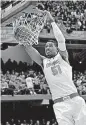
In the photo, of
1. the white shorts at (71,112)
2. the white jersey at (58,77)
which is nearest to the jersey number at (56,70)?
the white jersey at (58,77)

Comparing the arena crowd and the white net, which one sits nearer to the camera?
the white net

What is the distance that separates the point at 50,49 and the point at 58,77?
437 millimetres

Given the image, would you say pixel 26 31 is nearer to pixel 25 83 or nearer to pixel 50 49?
pixel 50 49

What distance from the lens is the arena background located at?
62.4 ft

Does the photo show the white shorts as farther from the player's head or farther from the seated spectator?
the seated spectator

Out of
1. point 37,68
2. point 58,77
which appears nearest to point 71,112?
point 58,77

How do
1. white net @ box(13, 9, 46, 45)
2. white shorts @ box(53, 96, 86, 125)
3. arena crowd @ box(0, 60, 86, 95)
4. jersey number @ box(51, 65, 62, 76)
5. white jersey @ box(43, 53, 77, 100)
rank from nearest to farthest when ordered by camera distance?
white shorts @ box(53, 96, 86, 125) → white jersey @ box(43, 53, 77, 100) → jersey number @ box(51, 65, 62, 76) → white net @ box(13, 9, 46, 45) → arena crowd @ box(0, 60, 86, 95)

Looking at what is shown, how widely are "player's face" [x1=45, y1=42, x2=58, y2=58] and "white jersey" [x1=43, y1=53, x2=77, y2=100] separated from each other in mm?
74

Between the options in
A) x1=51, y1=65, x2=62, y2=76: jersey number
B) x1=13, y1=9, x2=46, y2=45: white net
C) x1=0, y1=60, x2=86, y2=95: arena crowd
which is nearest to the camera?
x1=51, y1=65, x2=62, y2=76: jersey number

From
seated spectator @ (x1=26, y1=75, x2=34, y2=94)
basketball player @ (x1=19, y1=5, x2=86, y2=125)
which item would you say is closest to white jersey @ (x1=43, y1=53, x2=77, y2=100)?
basketball player @ (x1=19, y1=5, x2=86, y2=125)

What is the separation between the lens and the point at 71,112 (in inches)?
238

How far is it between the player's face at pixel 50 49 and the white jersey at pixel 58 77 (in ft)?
0.24

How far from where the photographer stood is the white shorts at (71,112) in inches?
237

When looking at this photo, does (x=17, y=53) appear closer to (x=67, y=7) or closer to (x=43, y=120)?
(x=67, y=7)
